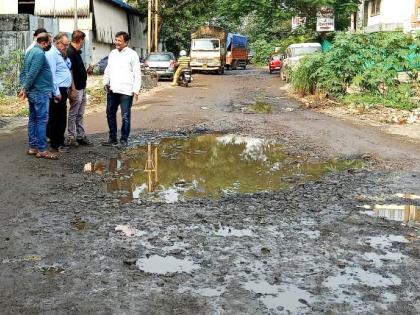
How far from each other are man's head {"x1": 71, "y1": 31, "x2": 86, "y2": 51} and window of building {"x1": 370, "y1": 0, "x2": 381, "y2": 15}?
28.7 meters

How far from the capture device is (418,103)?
46.9 ft

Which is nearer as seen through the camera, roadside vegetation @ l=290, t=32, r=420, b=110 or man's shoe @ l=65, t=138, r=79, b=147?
man's shoe @ l=65, t=138, r=79, b=147

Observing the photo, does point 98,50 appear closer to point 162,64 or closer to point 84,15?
point 84,15

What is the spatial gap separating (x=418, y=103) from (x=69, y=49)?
9.60 metres

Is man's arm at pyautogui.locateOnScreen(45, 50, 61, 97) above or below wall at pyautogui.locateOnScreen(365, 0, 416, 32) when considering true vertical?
below

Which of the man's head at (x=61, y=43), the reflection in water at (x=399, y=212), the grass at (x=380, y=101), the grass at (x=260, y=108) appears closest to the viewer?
the reflection in water at (x=399, y=212)

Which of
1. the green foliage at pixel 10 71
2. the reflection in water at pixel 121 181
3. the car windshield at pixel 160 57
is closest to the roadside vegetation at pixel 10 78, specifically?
the green foliage at pixel 10 71

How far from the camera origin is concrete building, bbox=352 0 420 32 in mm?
28078

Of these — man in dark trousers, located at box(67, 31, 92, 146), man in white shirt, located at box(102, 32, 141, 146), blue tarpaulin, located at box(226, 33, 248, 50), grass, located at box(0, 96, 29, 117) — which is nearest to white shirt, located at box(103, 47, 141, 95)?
man in white shirt, located at box(102, 32, 141, 146)

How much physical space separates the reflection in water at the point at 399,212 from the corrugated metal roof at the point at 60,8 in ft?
84.7

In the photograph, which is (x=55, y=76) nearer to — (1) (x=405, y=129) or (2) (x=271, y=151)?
(2) (x=271, y=151)

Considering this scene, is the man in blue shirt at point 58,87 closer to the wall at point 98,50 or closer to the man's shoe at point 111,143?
the man's shoe at point 111,143

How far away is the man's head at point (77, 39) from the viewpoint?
8.38 metres

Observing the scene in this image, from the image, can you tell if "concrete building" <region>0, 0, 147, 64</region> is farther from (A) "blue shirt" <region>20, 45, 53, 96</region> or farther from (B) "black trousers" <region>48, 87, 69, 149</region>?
(A) "blue shirt" <region>20, 45, 53, 96</region>
